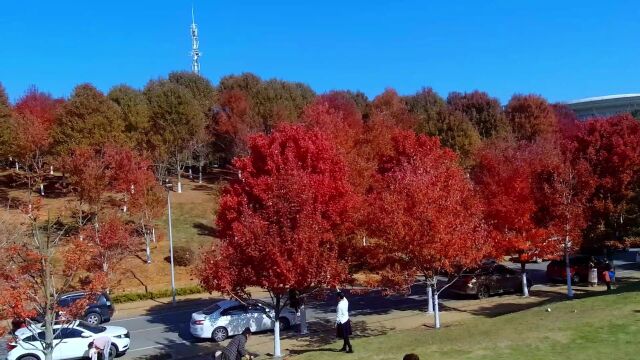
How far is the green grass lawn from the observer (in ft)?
41.6

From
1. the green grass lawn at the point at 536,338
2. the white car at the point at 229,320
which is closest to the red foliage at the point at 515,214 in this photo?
the green grass lawn at the point at 536,338

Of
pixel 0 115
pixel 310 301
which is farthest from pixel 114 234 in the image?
pixel 0 115

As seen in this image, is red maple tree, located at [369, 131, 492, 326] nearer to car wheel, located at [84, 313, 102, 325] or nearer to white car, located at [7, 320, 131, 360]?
white car, located at [7, 320, 131, 360]

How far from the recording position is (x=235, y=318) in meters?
22.3

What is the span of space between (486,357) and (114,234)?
2449cm

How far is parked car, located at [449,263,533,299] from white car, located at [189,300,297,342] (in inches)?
354

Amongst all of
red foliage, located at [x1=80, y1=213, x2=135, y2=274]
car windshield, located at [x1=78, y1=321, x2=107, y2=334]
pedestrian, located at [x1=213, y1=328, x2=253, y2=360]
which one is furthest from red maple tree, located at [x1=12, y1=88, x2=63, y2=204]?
pedestrian, located at [x1=213, y1=328, x2=253, y2=360]

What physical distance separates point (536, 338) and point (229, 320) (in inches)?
485

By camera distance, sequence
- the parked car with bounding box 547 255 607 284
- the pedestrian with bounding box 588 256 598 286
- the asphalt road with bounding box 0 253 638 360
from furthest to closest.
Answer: the parked car with bounding box 547 255 607 284 → the pedestrian with bounding box 588 256 598 286 → the asphalt road with bounding box 0 253 638 360

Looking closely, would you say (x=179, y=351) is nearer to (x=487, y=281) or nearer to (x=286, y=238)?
(x=286, y=238)

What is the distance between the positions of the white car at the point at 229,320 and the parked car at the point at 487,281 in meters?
9.00

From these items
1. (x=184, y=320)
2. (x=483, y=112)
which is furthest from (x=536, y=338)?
(x=483, y=112)

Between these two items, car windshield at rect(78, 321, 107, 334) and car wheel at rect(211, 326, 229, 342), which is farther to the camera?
car wheel at rect(211, 326, 229, 342)

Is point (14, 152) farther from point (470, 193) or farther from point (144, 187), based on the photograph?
point (470, 193)
